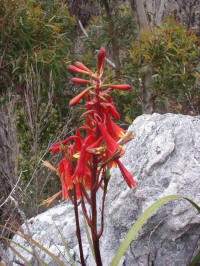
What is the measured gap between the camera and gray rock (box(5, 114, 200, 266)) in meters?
1.03

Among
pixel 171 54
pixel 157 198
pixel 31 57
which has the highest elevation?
pixel 31 57

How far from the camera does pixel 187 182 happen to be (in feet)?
3.47

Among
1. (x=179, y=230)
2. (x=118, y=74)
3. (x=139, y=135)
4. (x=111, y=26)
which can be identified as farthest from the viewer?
(x=111, y=26)

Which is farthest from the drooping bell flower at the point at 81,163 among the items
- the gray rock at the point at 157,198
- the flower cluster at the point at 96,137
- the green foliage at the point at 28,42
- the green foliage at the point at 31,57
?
the green foliage at the point at 28,42

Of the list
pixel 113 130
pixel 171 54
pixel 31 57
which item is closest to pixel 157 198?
pixel 113 130

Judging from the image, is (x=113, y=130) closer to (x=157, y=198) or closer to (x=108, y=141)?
(x=108, y=141)

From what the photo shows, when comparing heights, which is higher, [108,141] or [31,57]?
[31,57]

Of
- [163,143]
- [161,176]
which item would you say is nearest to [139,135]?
[163,143]

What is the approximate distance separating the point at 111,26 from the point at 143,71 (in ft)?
3.85

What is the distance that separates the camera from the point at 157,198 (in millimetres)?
1073

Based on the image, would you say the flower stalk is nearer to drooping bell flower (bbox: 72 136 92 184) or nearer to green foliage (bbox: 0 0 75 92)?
drooping bell flower (bbox: 72 136 92 184)

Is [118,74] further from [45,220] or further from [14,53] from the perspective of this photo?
[45,220]

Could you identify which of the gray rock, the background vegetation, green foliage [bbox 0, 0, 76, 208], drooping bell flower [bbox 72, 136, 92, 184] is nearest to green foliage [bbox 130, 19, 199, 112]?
the background vegetation

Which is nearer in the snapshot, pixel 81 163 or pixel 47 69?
pixel 81 163
